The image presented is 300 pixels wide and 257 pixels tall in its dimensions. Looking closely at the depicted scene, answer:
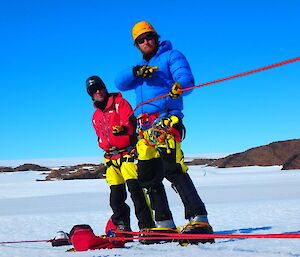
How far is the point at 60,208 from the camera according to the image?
834 centimetres

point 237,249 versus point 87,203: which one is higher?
point 87,203

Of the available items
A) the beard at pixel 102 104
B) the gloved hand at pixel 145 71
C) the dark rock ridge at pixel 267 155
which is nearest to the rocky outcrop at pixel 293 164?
the dark rock ridge at pixel 267 155

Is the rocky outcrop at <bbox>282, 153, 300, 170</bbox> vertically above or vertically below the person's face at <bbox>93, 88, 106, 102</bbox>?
above

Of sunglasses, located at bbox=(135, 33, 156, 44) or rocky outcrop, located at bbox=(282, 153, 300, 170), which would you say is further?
rocky outcrop, located at bbox=(282, 153, 300, 170)

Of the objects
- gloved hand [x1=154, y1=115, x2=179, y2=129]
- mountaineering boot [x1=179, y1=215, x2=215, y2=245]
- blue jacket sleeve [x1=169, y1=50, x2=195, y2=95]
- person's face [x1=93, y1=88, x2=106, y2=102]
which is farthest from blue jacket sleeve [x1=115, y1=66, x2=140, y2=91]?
mountaineering boot [x1=179, y1=215, x2=215, y2=245]

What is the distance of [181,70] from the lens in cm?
407

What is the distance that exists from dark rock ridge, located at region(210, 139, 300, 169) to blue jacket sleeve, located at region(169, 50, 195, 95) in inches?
743

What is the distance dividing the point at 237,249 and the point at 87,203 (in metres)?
5.99

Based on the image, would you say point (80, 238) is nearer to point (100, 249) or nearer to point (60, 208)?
point (100, 249)

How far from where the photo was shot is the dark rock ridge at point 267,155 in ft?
74.3

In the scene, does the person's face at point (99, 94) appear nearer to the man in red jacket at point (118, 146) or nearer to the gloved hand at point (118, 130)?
the man in red jacket at point (118, 146)

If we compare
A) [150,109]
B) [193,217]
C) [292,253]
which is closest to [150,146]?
[150,109]

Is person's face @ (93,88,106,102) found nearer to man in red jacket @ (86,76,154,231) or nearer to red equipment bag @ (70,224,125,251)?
man in red jacket @ (86,76,154,231)

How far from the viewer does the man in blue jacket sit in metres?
4.10
